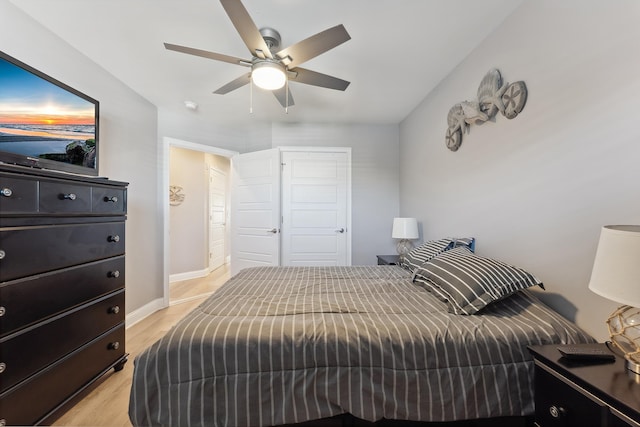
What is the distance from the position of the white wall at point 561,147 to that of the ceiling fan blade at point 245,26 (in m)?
1.68

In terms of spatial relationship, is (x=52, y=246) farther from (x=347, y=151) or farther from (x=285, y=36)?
(x=347, y=151)

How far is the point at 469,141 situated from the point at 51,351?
3209mm

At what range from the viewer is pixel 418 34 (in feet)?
6.20

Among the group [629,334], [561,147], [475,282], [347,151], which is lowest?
[629,334]

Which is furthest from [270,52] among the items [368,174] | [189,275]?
[189,275]

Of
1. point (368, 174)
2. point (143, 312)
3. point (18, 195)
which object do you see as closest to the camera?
point (18, 195)

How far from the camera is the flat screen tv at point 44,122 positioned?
4.87 ft

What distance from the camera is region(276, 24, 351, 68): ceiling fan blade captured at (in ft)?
4.63

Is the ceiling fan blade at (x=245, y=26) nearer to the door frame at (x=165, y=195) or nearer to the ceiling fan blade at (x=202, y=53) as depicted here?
the ceiling fan blade at (x=202, y=53)

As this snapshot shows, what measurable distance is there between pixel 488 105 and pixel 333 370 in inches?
82.5

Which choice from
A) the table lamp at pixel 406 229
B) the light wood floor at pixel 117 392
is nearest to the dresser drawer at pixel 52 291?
the light wood floor at pixel 117 392

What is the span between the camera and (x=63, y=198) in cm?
144

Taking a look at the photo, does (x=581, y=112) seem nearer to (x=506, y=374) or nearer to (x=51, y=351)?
(x=506, y=374)

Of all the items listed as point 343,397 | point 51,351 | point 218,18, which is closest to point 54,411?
point 51,351
